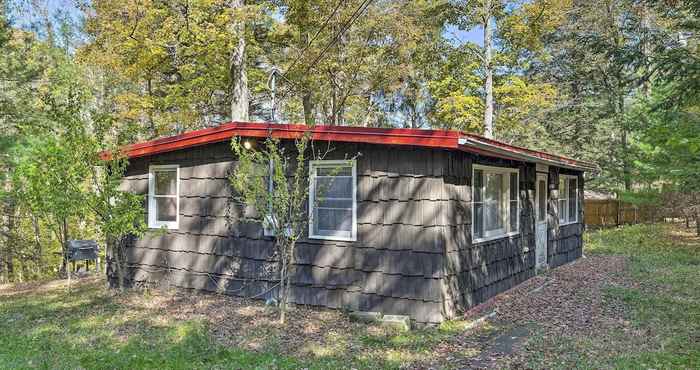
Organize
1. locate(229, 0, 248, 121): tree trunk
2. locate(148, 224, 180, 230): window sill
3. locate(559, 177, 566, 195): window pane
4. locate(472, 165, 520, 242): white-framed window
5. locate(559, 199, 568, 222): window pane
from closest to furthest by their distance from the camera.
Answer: locate(472, 165, 520, 242): white-framed window → locate(148, 224, 180, 230): window sill → locate(559, 199, 568, 222): window pane → locate(559, 177, 566, 195): window pane → locate(229, 0, 248, 121): tree trunk

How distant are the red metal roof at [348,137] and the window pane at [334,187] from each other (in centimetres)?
64

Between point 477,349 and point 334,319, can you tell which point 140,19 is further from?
point 477,349

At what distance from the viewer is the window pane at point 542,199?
9.97m

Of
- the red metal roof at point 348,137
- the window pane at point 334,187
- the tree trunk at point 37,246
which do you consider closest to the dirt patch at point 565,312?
the red metal roof at point 348,137

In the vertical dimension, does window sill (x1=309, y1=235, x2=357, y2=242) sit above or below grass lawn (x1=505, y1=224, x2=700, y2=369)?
above

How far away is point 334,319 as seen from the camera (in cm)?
635

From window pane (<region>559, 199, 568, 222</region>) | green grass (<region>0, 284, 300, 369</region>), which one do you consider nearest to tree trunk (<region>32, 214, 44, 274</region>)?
green grass (<region>0, 284, 300, 369</region>)

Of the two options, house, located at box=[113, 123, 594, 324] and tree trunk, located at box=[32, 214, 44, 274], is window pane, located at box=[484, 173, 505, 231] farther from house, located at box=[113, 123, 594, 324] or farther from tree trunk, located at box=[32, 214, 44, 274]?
tree trunk, located at box=[32, 214, 44, 274]

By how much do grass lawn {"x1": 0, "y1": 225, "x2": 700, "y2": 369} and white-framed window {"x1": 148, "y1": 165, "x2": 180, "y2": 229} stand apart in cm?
124

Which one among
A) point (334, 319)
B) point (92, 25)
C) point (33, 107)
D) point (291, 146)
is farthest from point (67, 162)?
point (33, 107)

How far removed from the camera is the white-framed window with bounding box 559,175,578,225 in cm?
1148

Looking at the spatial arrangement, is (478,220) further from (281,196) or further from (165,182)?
(165,182)

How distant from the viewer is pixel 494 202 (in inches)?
310

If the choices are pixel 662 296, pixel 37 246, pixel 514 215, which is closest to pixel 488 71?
pixel 514 215
